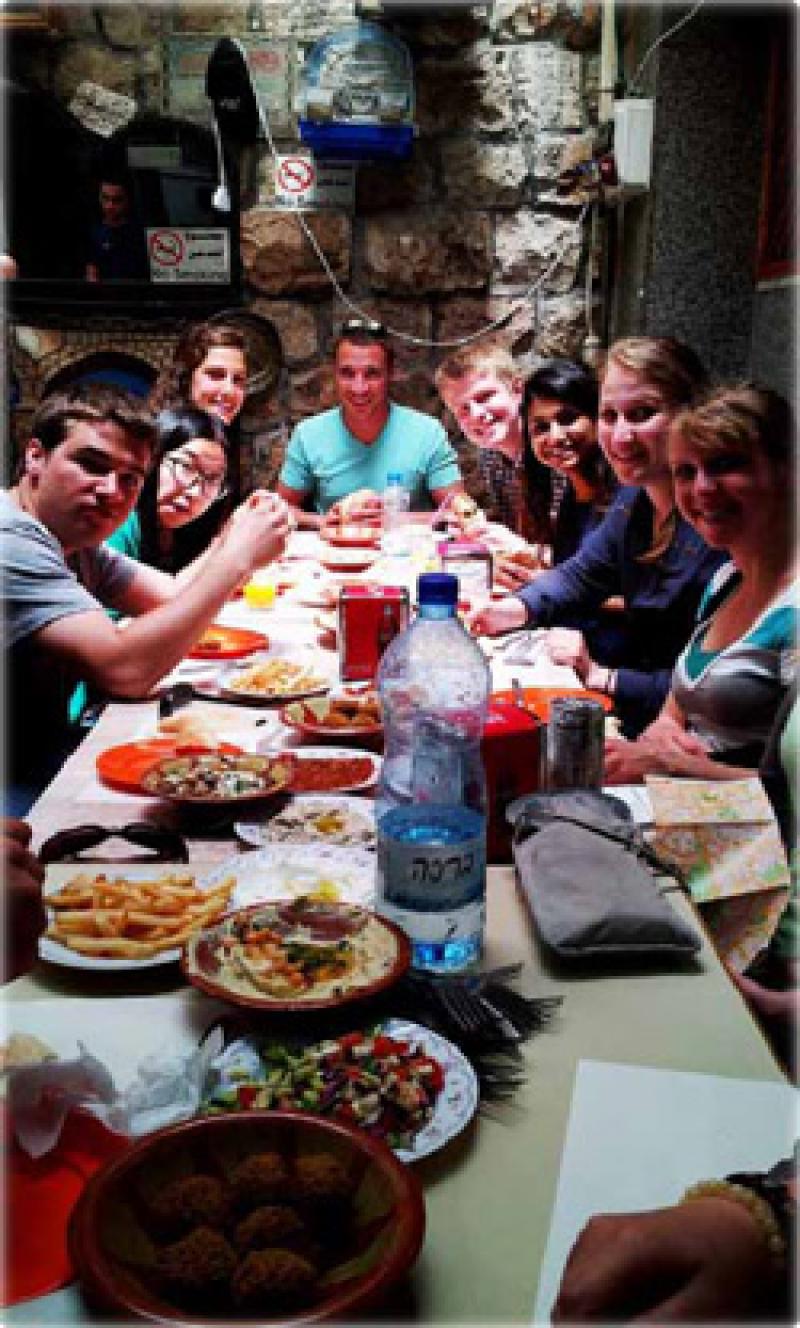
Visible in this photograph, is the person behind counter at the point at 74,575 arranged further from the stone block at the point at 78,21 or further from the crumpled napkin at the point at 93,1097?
the stone block at the point at 78,21

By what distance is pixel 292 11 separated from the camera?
4.52 meters

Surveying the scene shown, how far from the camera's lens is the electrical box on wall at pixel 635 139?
12.7 feet

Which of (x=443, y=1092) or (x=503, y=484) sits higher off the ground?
(x=503, y=484)

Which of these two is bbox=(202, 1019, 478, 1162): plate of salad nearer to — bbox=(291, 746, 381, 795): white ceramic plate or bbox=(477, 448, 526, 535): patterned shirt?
bbox=(291, 746, 381, 795): white ceramic plate

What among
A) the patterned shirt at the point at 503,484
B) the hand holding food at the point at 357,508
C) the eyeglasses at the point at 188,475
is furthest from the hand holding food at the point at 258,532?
the patterned shirt at the point at 503,484

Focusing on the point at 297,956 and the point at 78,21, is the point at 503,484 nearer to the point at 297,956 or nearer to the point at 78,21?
the point at 78,21

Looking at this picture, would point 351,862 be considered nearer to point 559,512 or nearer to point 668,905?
point 668,905

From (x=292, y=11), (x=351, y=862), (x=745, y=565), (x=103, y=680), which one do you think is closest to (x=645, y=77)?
(x=292, y=11)

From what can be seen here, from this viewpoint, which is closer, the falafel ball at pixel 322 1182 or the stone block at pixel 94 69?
the falafel ball at pixel 322 1182

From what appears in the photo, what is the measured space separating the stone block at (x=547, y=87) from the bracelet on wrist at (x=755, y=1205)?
4.54m

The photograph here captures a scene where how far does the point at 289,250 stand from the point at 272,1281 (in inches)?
175

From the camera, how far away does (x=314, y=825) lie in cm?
137

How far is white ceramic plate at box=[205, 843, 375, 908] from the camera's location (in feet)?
3.89

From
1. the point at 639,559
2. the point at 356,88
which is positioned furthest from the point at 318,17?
the point at 639,559
